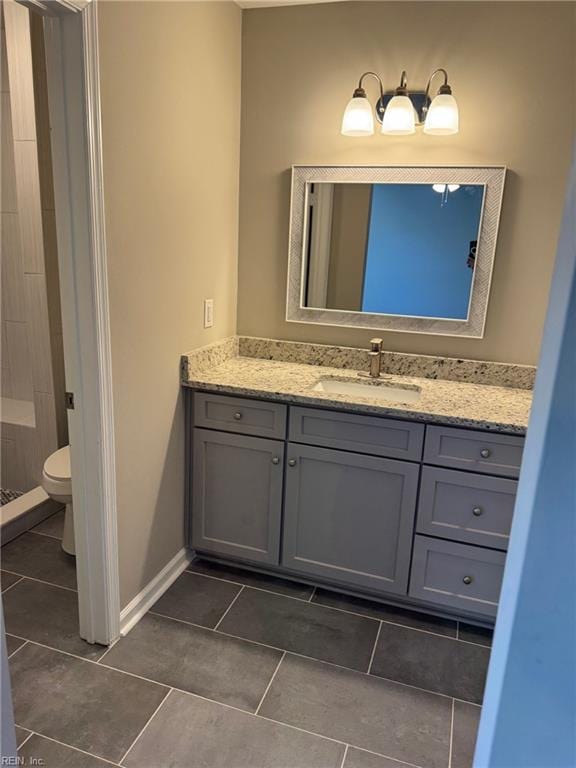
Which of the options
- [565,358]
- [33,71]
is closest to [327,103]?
[33,71]

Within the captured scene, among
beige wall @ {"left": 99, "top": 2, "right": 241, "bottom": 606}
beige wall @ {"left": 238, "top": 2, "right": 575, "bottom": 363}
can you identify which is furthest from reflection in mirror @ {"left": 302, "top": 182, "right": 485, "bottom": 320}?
beige wall @ {"left": 99, "top": 2, "right": 241, "bottom": 606}

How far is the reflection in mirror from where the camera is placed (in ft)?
7.28

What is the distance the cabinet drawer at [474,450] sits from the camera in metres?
1.86

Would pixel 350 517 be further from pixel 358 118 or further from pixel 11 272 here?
pixel 11 272

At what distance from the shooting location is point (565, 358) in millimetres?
665

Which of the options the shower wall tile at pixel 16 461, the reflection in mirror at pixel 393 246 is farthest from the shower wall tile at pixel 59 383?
the reflection in mirror at pixel 393 246

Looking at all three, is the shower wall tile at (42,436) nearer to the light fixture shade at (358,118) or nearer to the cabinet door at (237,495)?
the cabinet door at (237,495)

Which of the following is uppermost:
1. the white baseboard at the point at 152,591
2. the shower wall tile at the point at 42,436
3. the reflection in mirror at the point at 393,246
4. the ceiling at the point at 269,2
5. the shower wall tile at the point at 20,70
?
the ceiling at the point at 269,2

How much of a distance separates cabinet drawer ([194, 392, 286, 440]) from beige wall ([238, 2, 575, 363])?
1.90 ft

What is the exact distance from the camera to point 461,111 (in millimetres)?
2131

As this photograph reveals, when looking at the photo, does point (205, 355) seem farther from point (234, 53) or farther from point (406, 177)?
point (234, 53)

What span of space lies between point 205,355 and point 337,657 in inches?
50.3

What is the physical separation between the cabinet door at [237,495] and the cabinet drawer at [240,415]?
0.03 metres

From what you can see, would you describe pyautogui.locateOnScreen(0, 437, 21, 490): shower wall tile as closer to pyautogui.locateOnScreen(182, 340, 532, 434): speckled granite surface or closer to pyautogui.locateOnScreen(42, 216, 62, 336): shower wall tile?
pyautogui.locateOnScreen(42, 216, 62, 336): shower wall tile
